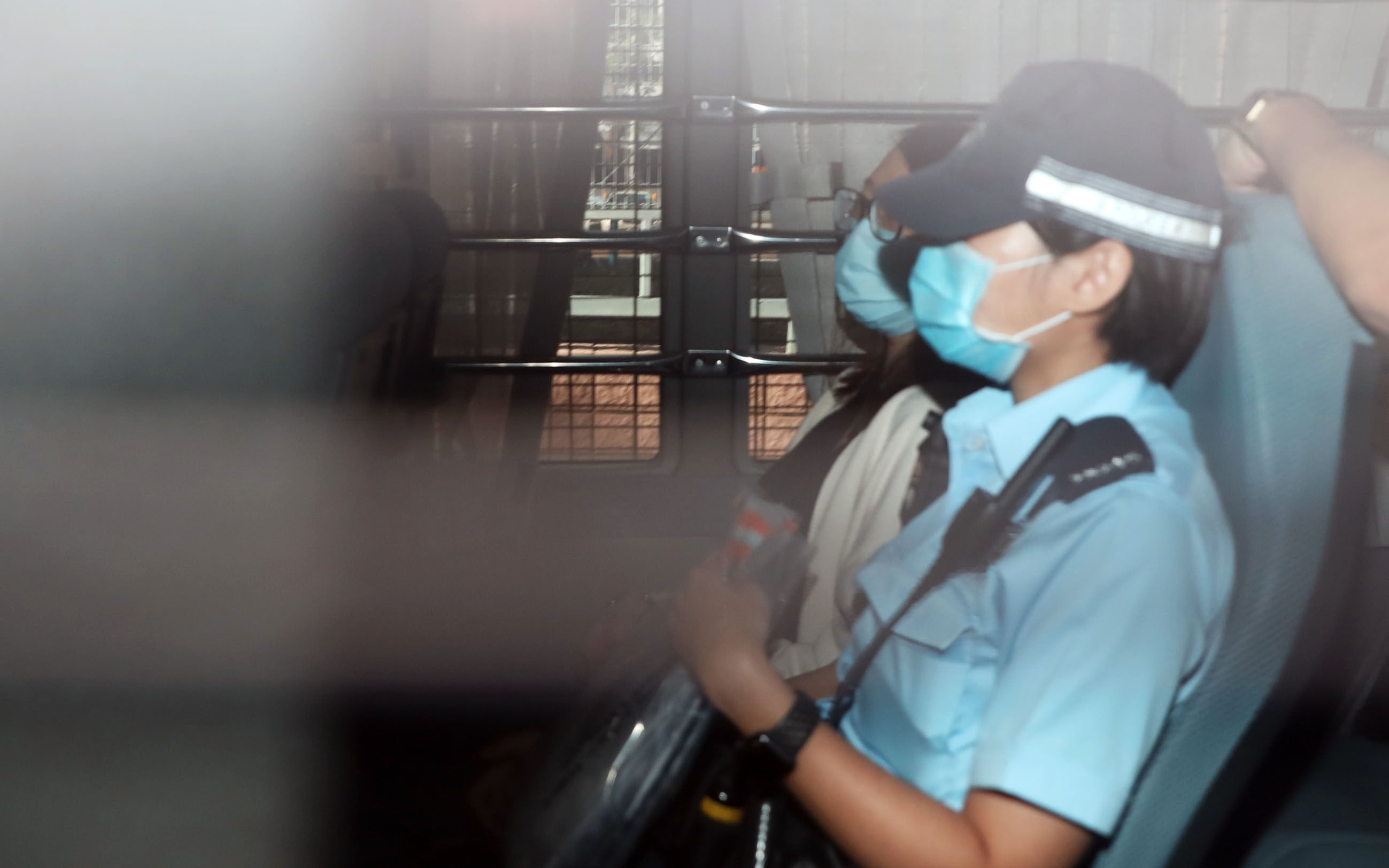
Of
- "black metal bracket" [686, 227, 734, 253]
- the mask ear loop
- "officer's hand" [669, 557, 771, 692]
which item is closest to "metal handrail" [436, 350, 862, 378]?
"black metal bracket" [686, 227, 734, 253]

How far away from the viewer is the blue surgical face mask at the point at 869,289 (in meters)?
1.53

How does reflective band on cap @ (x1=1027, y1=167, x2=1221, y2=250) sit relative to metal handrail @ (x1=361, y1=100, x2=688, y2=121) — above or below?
below

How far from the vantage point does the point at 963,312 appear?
3.15 ft

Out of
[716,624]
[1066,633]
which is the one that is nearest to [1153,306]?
[1066,633]

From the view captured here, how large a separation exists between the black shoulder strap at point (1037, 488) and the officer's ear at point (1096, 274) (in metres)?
0.09

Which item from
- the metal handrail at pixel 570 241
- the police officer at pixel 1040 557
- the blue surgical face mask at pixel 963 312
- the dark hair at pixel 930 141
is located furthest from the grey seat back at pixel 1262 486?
the metal handrail at pixel 570 241

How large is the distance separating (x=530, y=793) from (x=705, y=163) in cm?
126

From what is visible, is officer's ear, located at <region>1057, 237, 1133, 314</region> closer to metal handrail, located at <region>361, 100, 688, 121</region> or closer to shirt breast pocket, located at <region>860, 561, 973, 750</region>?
shirt breast pocket, located at <region>860, 561, 973, 750</region>

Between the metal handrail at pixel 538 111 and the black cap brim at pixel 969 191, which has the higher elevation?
the metal handrail at pixel 538 111

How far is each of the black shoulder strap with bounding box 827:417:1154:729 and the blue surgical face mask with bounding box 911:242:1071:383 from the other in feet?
0.32

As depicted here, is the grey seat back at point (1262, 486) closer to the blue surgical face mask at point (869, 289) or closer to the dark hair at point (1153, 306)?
the dark hair at point (1153, 306)

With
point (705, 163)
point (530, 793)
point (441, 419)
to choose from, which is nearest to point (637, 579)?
point (441, 419)

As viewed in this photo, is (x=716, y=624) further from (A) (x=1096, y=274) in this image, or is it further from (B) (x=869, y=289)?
(B) (x=869, y=289)

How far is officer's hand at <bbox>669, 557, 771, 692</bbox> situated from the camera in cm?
95
